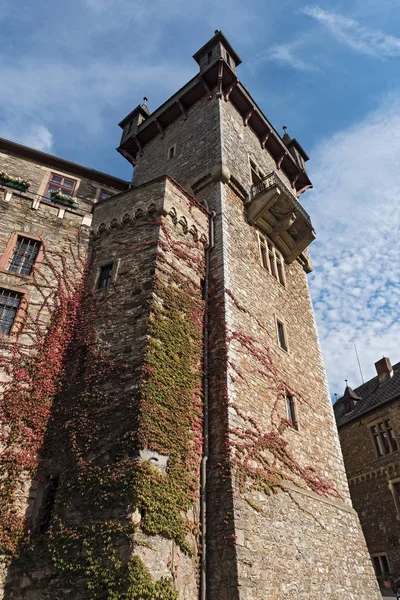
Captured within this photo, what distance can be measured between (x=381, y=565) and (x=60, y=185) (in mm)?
21105

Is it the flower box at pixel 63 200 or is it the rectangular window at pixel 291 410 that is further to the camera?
the flower box at pixel 63 200

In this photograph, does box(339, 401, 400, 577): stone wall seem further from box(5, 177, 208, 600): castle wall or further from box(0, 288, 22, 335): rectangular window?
box(0, 288, 22, 335): rectangular window

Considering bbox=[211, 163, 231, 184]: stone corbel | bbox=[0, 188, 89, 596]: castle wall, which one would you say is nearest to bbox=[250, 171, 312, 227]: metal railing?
bbox=[211, 163, 231, 184]: stone corbel

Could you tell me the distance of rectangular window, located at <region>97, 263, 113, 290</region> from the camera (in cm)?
1195

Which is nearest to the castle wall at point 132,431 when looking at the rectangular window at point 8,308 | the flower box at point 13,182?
the rectangular window at point 8,308

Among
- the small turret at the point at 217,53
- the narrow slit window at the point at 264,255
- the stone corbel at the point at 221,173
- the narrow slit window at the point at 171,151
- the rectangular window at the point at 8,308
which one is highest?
the small turret at the point at 217,53

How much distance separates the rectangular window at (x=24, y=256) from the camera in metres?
11.8

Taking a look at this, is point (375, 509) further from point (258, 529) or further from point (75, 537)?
point (75, 537)

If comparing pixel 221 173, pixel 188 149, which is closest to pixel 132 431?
pixel 221 173

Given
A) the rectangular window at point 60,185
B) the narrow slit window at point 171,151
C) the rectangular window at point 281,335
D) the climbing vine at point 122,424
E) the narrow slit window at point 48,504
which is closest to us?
the climbing vine at point 122,424

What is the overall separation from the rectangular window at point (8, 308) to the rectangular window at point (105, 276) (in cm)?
210

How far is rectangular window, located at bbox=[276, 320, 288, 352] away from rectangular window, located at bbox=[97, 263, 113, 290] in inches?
221

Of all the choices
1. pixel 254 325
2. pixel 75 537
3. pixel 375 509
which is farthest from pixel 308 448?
pixel 375 509

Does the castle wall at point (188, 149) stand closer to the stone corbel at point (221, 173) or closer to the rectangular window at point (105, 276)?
the stone corbel at point (221, 173)
